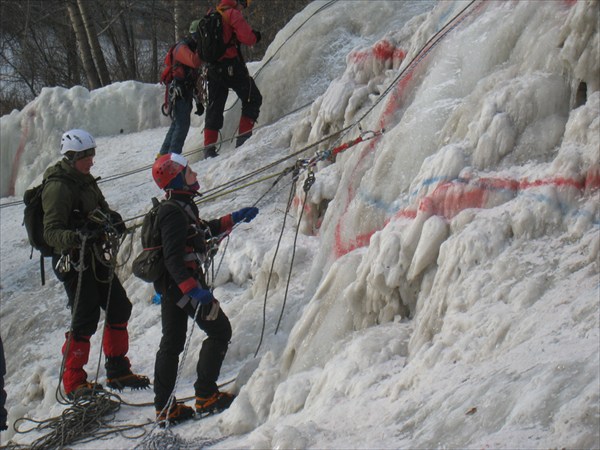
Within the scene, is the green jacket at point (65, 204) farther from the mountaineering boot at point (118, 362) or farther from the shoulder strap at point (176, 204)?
the shoulder strap at point (176, 204)

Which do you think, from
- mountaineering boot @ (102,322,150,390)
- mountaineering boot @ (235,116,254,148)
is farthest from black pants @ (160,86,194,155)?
mountaineering boot @ (102,322,150,390)

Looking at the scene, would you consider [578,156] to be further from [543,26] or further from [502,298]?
[543,26]

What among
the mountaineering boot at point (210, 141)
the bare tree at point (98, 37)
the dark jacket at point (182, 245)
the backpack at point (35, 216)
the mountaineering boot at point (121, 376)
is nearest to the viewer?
the dark jacket at point (182, 245)

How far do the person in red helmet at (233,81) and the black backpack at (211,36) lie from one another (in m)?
0.06

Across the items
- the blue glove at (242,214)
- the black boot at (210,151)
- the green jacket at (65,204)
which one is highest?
the green jacket at (65,204)

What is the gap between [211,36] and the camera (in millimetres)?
9109

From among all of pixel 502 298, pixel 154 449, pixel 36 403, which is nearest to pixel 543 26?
pixel 502 298

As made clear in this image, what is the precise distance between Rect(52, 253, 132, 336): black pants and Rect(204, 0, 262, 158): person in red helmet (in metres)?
3.26

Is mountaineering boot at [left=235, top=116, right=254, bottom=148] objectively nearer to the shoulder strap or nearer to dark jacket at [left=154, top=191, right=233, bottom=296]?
dark jacket at [left=154, top=191, right=233, bottom=296]

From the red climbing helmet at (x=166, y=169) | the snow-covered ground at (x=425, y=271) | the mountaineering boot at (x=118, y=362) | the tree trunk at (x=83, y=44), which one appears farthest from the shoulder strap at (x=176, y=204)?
the tree trunk at (x=83, y=44)

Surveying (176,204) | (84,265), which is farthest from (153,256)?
(84,265)

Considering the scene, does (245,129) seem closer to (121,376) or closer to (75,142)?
(75,142)

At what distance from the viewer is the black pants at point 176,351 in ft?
19.1

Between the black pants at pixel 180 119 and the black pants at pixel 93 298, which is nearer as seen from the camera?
the black pants at pixel 93 298
